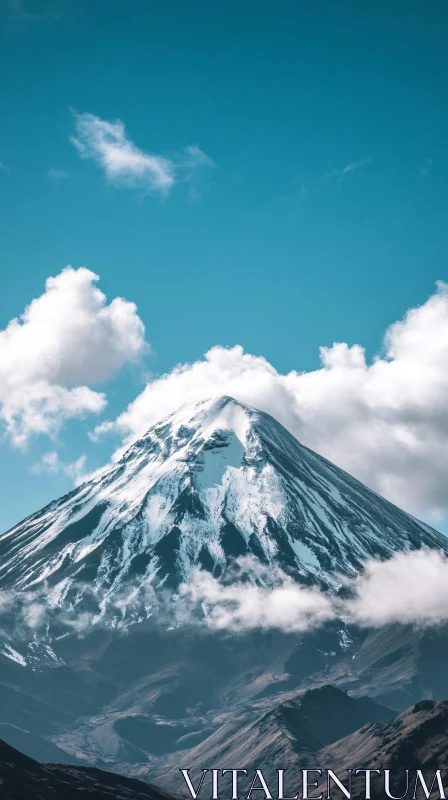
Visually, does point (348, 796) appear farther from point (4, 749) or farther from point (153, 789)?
point (4, 749)

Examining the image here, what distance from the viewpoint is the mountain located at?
143m

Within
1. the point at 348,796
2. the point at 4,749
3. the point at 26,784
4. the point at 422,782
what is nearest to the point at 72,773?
the point at 4,749

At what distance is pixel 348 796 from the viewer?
7416 inches

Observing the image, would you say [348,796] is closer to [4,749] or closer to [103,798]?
[103,798]

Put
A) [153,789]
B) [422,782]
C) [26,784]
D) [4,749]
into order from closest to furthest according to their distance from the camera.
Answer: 1. [26,784]
2. [4,749]
3. [153,789]
4. [422,782]

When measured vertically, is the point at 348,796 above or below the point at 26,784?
above

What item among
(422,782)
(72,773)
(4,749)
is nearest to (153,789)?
(72,773)

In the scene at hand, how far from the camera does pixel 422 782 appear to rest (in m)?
198

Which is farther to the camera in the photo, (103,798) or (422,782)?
(422,782)

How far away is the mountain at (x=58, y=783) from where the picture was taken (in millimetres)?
143250

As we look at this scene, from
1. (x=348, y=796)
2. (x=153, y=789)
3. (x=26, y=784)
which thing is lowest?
(x=26, y=784)

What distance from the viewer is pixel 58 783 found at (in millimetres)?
153375

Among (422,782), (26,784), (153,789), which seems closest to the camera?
(26,784)

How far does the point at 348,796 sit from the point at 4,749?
68.3m
